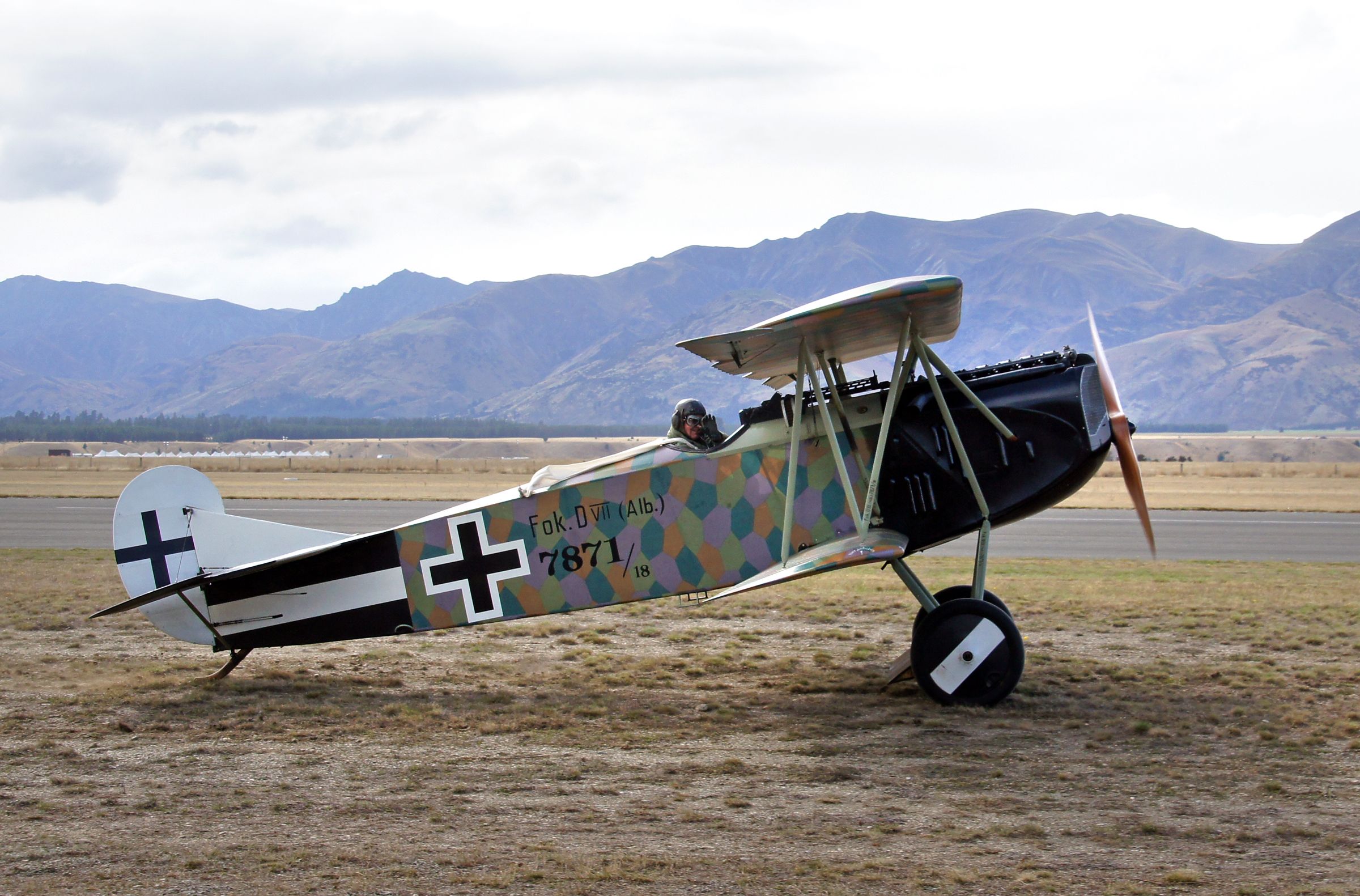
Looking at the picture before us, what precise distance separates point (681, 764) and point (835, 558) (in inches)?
65.7

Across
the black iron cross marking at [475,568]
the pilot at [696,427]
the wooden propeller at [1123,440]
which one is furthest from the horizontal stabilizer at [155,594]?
the wooden propeller at [1123,440]

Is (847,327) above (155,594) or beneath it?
above

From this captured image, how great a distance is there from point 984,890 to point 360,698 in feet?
18.5

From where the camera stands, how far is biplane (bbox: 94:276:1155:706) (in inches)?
320

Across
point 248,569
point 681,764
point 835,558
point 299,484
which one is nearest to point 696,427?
point 835,558

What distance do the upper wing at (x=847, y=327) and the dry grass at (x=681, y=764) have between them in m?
2.71

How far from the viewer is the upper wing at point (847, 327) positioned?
24.3ft

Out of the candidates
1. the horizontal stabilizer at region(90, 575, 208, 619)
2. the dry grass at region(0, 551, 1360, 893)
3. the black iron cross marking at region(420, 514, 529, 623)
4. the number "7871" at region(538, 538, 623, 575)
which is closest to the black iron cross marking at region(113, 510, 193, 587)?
the horizontal stabilizer at region(90, 575, 208, 619)

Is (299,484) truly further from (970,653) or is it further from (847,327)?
(970,653)

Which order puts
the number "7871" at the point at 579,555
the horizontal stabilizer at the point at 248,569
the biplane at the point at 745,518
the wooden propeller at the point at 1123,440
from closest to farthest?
the biplane at the point at 745,518 → the wooden propeller at the point at 1123,440 → the number "7871" at the point at 579,555 → the horizontal stabilizer at the point at 248,569

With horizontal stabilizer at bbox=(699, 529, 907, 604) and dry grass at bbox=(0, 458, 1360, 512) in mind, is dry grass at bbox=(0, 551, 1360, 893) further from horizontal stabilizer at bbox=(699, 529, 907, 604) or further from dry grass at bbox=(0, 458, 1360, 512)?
dry grass at bbox=(0, 458, 1360, 512)

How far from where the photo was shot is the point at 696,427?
8914 millimetres

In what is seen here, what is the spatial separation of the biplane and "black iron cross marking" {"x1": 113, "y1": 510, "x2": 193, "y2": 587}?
17 mm

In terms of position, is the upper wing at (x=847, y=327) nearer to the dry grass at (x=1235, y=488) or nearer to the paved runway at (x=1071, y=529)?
the paved runway at (x=1071, y=529)
